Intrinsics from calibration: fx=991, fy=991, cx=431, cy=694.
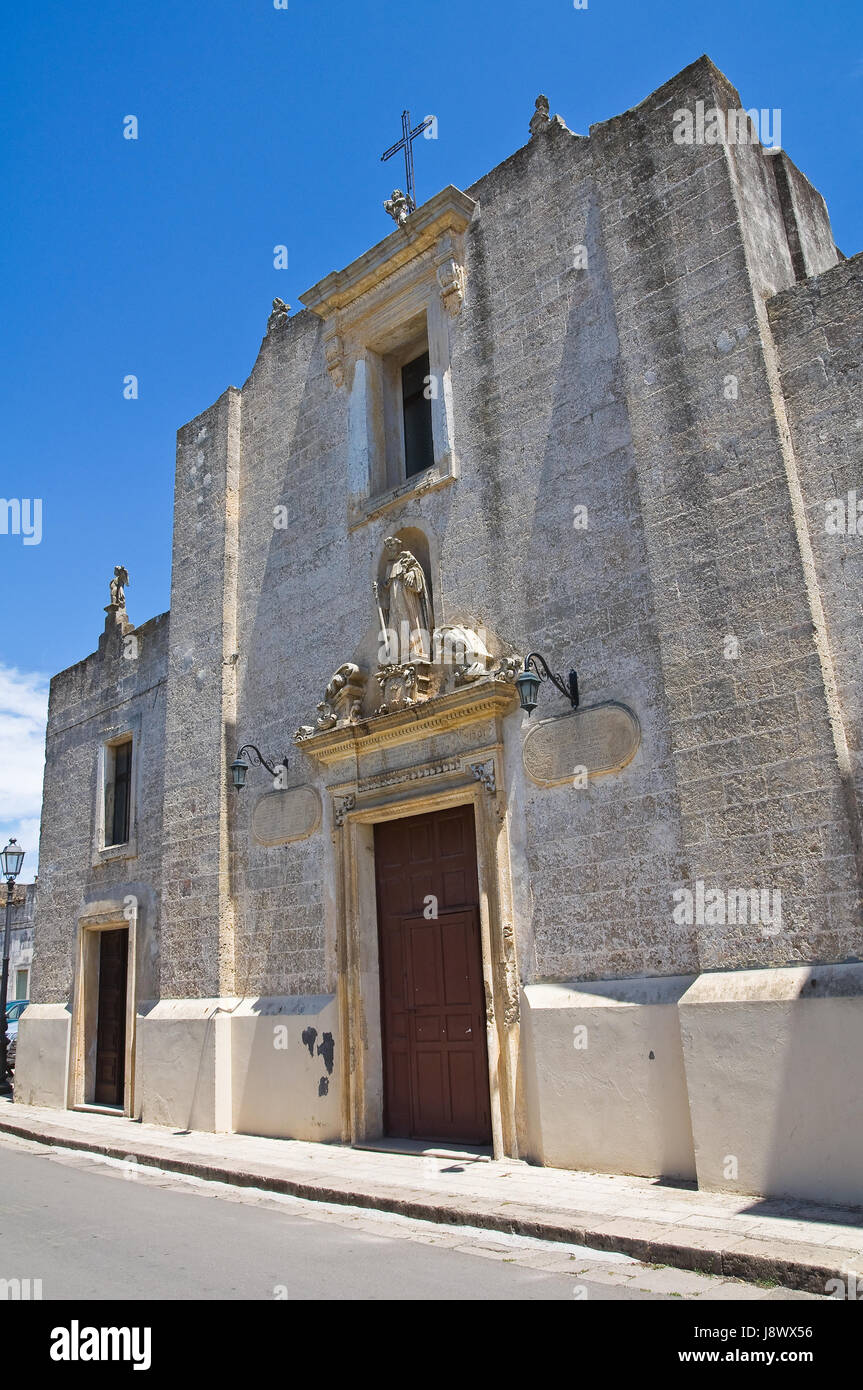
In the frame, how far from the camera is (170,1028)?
10.6 m

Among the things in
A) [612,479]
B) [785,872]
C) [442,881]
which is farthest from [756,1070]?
[612,479]

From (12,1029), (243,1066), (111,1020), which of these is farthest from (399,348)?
(12,1029)

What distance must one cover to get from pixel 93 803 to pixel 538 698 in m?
8.29

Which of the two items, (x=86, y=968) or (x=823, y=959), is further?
(x=86, y=968)

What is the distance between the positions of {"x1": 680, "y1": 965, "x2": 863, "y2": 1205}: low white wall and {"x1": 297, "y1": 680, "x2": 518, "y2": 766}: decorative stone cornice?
9.48 ft

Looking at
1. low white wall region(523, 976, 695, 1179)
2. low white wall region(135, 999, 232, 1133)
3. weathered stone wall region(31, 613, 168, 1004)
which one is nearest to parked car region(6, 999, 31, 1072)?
weathered stone wall region(31, 613, 168, 1004)

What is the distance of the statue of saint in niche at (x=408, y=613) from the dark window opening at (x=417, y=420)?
1.49m

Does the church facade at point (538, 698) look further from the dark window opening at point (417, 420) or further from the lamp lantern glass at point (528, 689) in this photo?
the lamp lantern glass at point (528, 689)

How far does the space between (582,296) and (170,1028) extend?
8.36 m

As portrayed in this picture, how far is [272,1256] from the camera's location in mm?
5289

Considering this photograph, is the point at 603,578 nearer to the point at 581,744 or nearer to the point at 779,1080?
the point at 581,744

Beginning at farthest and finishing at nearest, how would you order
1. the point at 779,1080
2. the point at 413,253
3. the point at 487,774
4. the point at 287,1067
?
the point at 413,253, the point at 287,1067, the point at 487,774, the point at 779,1080

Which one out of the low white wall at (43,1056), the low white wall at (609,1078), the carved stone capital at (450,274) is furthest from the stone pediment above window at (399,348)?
the low white wall at (43,1056)
